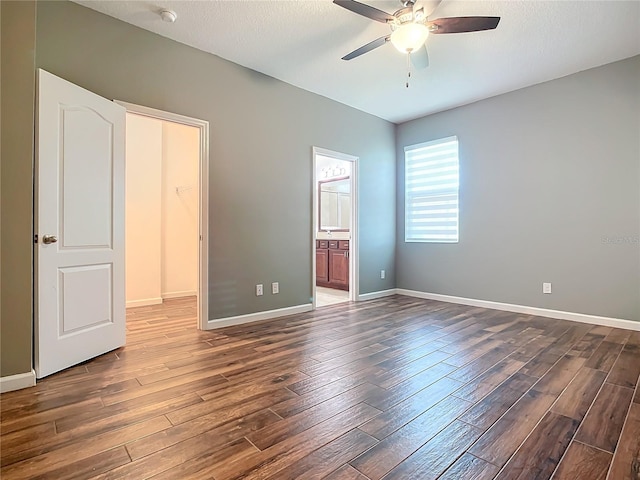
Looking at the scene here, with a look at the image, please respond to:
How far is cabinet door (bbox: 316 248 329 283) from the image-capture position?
6.23 m

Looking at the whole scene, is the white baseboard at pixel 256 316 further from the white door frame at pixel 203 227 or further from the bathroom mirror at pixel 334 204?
the bathroom mirror at pixel 334 204

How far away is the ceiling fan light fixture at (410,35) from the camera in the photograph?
2.28m

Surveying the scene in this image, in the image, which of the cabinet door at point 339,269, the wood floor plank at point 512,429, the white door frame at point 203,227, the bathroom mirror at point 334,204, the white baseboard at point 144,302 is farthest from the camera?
the bathroom mirror at point 334,204

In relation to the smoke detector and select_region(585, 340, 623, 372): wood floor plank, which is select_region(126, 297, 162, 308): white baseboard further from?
select_region(585, 340, 623, 372): wood floor plank

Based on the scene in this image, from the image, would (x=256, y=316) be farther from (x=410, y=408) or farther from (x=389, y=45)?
(x=389, y=45)

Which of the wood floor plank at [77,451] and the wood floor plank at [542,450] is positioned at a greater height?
the wood floor plank at [77,451]

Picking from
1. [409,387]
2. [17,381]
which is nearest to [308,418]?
[409,387]

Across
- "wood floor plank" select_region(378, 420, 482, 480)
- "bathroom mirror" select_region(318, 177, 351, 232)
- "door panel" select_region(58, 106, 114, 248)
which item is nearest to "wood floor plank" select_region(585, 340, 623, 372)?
"wood floor plank" select_region(378, 420, 482, 480)

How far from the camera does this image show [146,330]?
11.0 ft

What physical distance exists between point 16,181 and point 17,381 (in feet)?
4.11

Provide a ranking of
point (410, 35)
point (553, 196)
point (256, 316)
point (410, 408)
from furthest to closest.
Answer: point (553, 196)
point (256, 316)
point (410, 35)
point (410, 408)

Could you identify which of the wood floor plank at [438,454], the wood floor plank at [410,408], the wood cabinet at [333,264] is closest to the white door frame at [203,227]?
the wood floor plank at [410,408]

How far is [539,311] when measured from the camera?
4.03m

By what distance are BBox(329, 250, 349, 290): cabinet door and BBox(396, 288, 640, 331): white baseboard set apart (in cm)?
116
